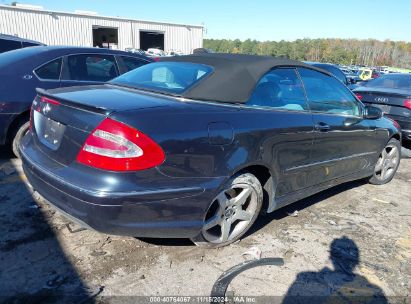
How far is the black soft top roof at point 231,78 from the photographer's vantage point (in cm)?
295

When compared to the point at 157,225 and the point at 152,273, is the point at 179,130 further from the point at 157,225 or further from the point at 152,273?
the point at 152,273

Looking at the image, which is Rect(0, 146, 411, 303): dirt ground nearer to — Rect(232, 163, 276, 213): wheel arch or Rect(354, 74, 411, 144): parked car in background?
Rect(232, 163, 276, 213): wheel arch

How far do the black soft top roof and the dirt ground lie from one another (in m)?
1.25

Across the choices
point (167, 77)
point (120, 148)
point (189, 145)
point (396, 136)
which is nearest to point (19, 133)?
point (167, 77)

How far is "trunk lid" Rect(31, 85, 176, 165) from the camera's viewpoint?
2.47 meters

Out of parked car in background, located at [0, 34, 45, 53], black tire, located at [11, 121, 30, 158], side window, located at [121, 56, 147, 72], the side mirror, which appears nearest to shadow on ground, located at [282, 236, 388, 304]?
the side mirror

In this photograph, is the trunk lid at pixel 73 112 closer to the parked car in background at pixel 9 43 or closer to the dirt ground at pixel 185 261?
the dirt ground at pixel 185 261

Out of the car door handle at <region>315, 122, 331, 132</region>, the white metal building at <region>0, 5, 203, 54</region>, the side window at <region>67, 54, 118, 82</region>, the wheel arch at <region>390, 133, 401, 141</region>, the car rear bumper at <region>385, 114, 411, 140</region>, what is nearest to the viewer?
the car door handle at <region>315, 122, 331, 132</region>

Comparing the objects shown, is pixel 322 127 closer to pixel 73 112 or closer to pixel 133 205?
pixel 133 205

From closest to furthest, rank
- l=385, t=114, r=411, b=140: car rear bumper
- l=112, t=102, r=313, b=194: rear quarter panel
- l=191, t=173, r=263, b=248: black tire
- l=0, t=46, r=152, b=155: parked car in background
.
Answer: l=112, t=102, r=313, b=194: rear quarter panel, l=191, t=173, r=263, b=248: black tire, l=0, t=46, r=152, b=155: parked car in background, l=385, t=114, r=411, b=140: car rear bumper

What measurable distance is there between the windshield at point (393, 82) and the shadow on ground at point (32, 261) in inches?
292

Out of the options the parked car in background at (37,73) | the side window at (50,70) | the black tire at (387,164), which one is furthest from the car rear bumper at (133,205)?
the black tire at (387,164)

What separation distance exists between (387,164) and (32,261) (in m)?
4.64

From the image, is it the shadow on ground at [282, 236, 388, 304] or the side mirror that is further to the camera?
the side mirror
